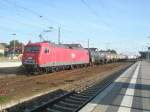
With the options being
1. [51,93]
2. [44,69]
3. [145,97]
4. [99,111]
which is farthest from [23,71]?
[99,111]

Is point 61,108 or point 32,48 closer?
point 61,108

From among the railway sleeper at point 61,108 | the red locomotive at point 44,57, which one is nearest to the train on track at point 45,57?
the red locomotive at point 44,57

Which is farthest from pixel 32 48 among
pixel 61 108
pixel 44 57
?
pixel 61 108

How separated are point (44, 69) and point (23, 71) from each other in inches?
95.9

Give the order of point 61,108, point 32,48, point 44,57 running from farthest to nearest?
point 32,48, point 44,57, point 61,108

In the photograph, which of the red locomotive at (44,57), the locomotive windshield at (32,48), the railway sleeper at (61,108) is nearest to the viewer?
the railway sleeper at (61,108)

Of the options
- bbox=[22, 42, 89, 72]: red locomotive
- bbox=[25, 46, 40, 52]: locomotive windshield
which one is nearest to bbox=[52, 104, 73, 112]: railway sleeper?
bbox=[22, 42, 89, 72]: red locomotive

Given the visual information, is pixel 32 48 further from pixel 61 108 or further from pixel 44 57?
pixel 61 108

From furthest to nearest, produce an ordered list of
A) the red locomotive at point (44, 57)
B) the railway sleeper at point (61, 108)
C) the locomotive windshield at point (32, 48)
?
the locomotive windshield at point (32, 48), the red locomotive at point (44, 57), the railway sleeper at point (61, 108)

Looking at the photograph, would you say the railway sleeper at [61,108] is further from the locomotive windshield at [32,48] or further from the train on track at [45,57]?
the locomotive windshield at [32,48]

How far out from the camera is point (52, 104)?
45.2 ft

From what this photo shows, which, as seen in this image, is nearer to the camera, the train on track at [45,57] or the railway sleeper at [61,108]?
the railway sleeper at [61,108]

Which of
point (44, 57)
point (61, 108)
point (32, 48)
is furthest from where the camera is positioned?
point (32, 48)

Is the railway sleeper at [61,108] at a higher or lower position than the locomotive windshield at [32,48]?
lower
